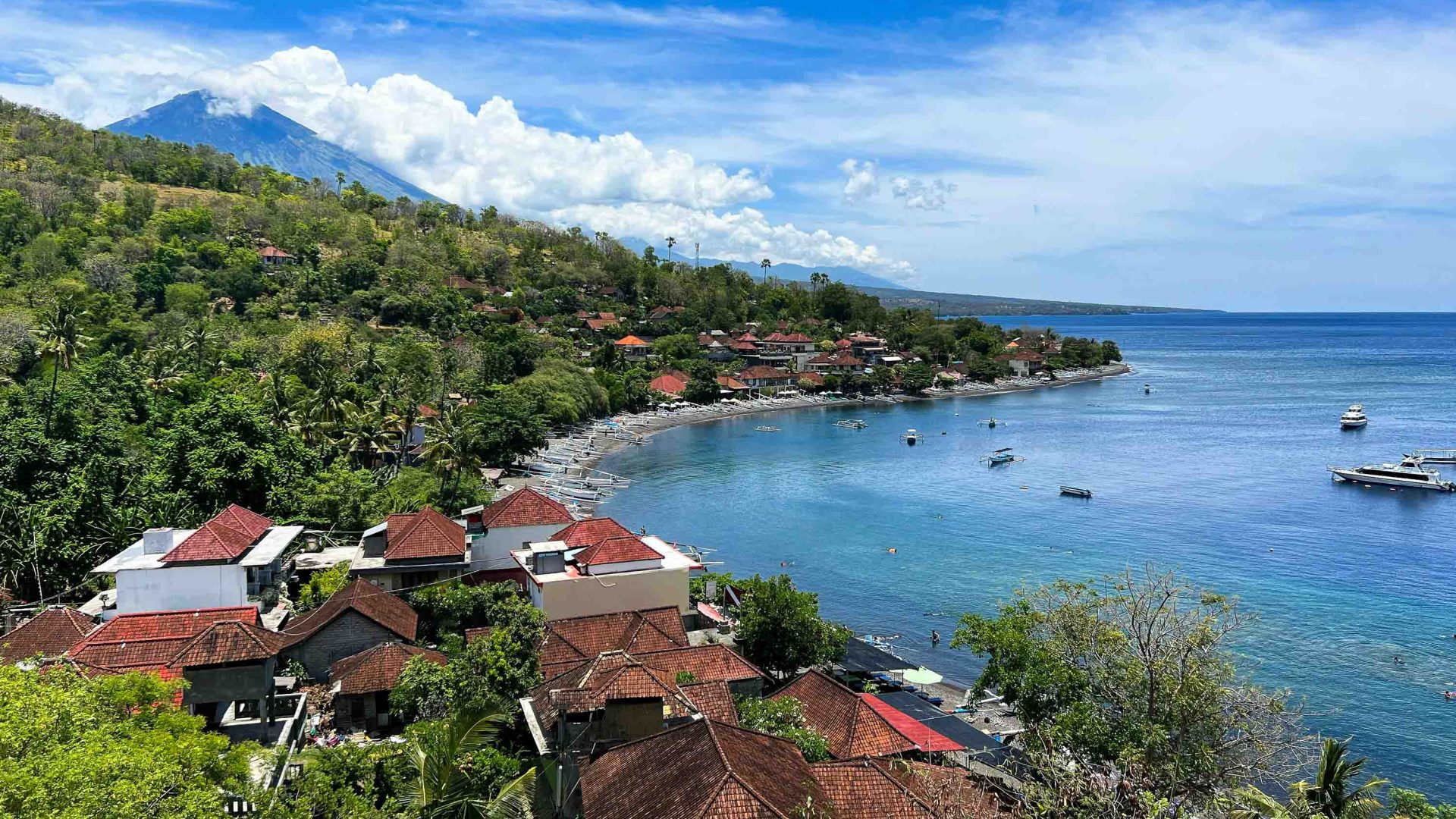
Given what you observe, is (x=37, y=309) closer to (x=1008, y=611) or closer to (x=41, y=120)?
(x=1008, y=611)

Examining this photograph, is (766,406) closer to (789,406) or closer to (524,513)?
(789,406)

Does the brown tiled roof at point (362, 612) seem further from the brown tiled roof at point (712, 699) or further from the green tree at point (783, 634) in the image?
the green tree at point (783, 634)

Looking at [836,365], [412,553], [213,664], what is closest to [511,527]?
[412,553]

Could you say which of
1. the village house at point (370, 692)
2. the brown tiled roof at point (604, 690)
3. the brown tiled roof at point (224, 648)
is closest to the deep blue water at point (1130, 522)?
the brown tiled roof at point (604, 690)

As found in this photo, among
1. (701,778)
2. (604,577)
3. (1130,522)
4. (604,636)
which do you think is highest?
(701,778)

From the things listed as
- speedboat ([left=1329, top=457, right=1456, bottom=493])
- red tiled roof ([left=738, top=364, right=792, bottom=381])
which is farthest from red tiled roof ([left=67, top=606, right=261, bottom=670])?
red tiled roof ([left=738, top=364, right=792, bottom=381])

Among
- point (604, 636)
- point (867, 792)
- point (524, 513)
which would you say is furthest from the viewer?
point (524, 513)

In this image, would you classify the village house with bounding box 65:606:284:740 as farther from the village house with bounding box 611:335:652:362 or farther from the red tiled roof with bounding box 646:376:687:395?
the village house with bounding box 611:335:652:362
